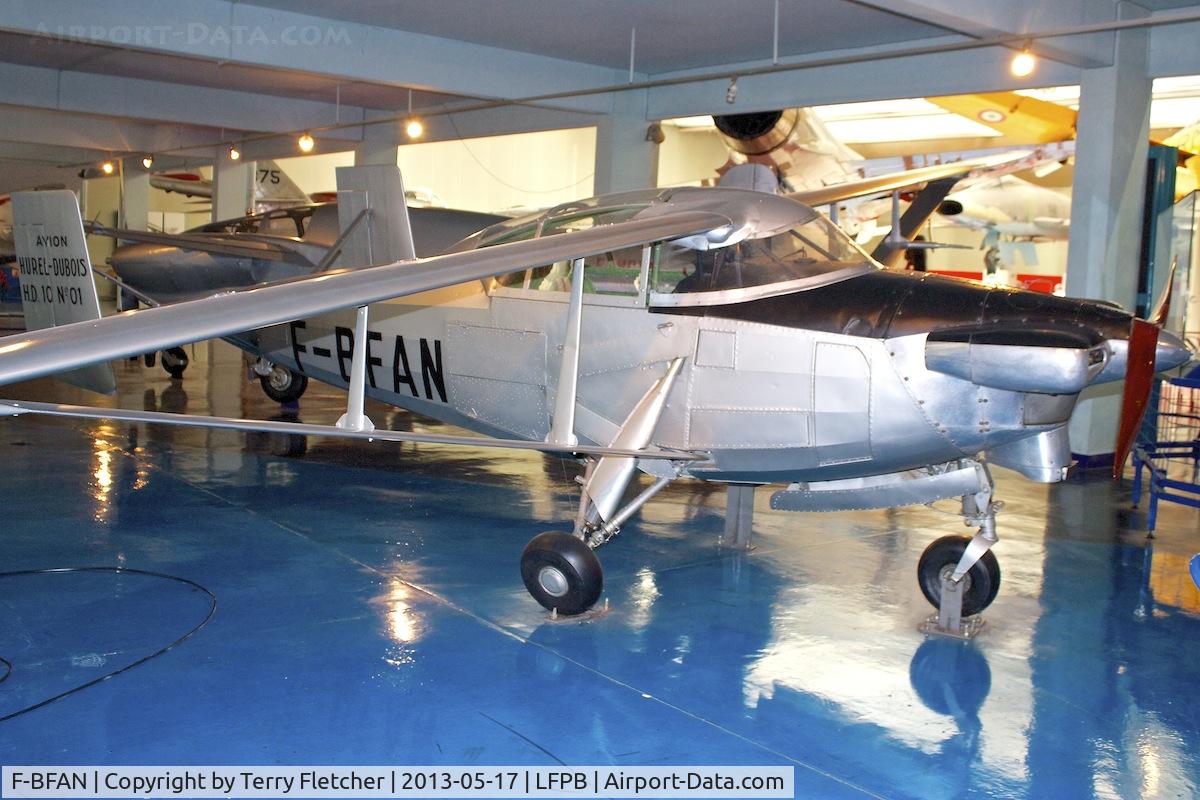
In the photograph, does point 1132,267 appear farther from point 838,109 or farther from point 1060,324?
point 838,109

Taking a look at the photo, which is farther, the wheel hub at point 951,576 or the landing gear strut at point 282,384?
the landing gear strut at point 282,384

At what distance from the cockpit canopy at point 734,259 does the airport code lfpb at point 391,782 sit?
2717 mm

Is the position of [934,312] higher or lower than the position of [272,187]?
lower

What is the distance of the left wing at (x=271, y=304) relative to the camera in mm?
3234

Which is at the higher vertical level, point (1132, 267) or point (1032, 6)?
point (1032, 6)

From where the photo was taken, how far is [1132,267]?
10797 millimetres

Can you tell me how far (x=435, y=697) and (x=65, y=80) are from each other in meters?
17.3

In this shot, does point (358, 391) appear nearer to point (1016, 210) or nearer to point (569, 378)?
point (569, 378)

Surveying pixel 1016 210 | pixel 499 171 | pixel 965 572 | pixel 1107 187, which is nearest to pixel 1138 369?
pixel 965 572

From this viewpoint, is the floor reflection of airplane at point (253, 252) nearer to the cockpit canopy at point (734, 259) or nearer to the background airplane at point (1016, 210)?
the cockpit canopy at point (734, 259)

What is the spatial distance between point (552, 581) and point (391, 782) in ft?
6.37

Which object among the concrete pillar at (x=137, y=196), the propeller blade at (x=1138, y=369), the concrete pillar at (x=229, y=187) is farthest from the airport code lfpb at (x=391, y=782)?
the concrete pillar at (x=137, y=196)

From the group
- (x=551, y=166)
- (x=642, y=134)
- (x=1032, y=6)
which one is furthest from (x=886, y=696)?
(x=551, y=166)

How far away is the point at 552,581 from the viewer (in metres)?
5.52
